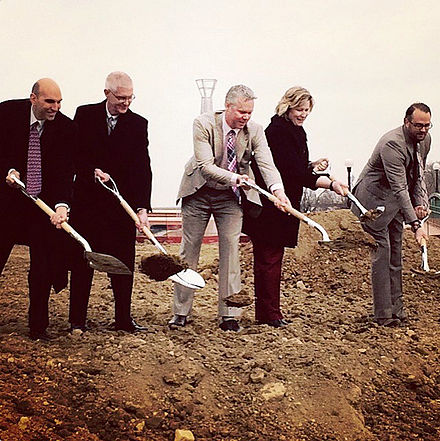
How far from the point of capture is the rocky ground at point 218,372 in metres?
2.99

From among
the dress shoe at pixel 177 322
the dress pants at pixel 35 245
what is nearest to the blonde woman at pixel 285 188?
the dress shoe at pixel 177 322

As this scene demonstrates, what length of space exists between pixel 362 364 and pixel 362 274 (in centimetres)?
79

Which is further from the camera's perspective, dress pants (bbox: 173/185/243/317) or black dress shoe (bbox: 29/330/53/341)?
dress pants (bbox: 173/185/243/317)

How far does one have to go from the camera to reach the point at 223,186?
3.55m

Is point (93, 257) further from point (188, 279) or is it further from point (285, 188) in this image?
point (285, 188)

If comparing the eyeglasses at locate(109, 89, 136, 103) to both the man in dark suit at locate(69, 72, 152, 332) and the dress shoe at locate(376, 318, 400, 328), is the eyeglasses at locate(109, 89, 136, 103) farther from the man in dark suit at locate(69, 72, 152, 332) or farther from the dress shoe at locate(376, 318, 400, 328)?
the dress shoe at locate(376, 318, 400, 328)

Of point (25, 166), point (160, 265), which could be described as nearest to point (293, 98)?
point (160, 265)

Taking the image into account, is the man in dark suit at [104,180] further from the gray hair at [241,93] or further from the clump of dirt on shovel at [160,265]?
the gray hair at [241,93]

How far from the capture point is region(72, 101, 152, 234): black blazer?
3381mm

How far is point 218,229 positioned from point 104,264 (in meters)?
0.69

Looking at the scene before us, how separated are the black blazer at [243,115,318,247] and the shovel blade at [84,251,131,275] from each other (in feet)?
2.57

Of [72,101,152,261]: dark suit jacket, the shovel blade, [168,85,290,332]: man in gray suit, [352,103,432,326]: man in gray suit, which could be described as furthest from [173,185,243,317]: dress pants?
[352,103,432,326]: man in gray suit

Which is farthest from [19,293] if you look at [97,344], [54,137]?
[54,137]

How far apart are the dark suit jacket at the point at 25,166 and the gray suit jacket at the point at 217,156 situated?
1.67 ft
